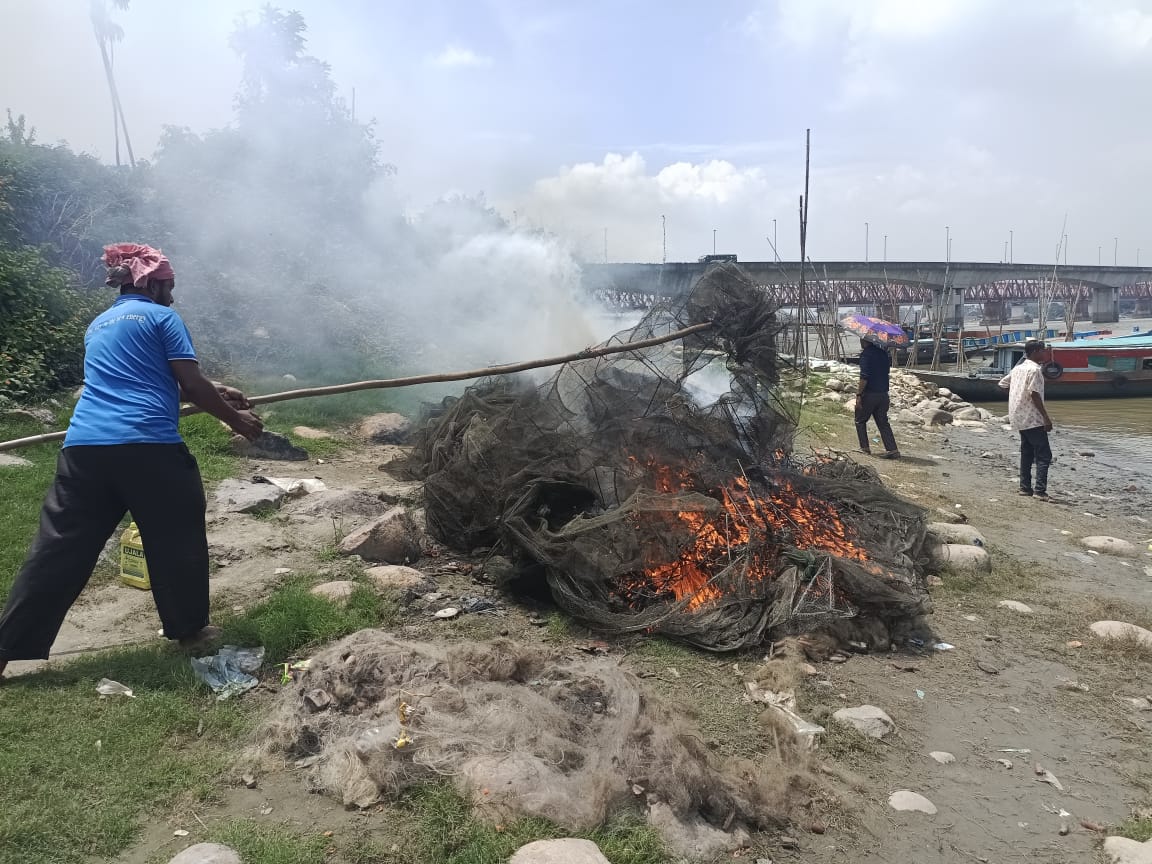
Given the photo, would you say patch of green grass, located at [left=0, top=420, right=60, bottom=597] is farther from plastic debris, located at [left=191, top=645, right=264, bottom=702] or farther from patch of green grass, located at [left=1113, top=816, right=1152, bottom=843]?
patch of green grass, located at [left=1113, top=816, right=1152, bottom=843]

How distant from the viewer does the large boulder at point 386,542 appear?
4.95m

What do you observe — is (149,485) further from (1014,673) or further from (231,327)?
(231,327)

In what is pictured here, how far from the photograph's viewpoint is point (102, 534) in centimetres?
344

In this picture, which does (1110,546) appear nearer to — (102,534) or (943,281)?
(102,534)

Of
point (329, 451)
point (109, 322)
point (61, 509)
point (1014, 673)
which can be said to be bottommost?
point (1014, 673)

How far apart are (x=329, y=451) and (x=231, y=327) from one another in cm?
598

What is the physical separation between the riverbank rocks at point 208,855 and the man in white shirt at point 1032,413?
8589 mm

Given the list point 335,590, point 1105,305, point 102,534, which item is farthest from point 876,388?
Answer: point 1105,305

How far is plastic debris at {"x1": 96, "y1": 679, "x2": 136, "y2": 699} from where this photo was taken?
3.22 m

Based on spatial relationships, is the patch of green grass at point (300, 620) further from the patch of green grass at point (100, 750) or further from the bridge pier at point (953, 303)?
the bridge pier at point (953, 303)

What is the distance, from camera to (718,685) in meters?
3.71

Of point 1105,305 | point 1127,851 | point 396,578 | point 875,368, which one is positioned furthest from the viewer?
point 1105,305

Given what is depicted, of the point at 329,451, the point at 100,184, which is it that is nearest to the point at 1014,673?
the point at 329,451

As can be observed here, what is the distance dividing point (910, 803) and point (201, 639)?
3365 millimetres
